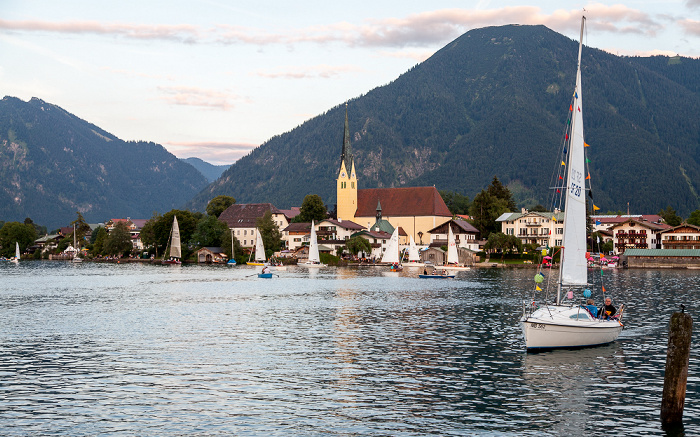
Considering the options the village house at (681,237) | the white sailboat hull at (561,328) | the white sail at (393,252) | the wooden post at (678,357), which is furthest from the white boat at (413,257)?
the wooden post at (678,357)

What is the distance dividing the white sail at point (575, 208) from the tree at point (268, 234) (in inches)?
6011

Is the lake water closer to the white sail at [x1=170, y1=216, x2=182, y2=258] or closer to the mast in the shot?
the mast

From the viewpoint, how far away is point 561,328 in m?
42.2

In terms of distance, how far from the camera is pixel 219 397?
31.4m

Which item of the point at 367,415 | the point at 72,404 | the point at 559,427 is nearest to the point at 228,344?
the point at 72,404

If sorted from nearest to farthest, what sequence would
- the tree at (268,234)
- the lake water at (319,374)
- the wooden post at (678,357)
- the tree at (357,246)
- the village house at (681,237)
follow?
the wooden post at (678,357) → the lake water at (319,374) → the village house at (681,237) → the tree at (268,234) → the tree at (357,246)

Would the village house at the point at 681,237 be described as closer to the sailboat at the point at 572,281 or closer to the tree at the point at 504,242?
the tree at the point at 504,242

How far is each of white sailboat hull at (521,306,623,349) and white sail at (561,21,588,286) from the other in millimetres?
1923

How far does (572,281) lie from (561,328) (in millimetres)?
3010

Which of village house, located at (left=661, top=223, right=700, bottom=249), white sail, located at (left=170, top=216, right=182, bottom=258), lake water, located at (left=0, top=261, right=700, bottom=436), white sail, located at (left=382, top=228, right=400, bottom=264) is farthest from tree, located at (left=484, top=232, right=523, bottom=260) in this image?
lake water, located at (left=0, top=261, right=700, bottom=436)

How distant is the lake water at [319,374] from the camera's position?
90.2 ft

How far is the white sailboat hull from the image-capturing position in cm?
4202

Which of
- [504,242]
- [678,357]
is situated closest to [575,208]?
[678,357]

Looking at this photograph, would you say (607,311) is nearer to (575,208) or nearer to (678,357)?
(575,208)
